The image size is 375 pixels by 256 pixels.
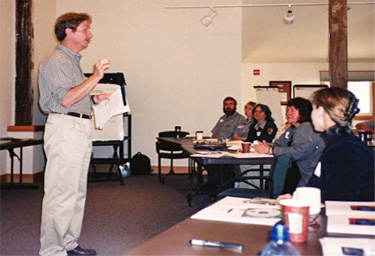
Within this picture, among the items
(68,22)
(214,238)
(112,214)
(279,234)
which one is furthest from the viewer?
(112,214)

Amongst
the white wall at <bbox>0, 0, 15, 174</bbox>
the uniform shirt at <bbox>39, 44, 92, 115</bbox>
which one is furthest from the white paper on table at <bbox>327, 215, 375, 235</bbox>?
the white wall at <bbox>0, 0, 15, 174</bbox>

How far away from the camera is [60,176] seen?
2500 mm

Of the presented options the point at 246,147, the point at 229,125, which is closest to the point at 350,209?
the point at 246,147

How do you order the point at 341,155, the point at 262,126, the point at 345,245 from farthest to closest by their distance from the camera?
1. the point at 262,126
2. the point at 341,155
3. the point at 345,245

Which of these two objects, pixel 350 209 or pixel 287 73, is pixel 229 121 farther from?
pixel 287 73

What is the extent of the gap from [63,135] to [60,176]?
24 centimetres

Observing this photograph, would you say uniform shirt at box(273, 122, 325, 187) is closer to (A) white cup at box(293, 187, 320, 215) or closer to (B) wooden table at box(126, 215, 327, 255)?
(A) white cup at box(293, 187, 320, 215)

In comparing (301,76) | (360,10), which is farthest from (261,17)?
(301,76)

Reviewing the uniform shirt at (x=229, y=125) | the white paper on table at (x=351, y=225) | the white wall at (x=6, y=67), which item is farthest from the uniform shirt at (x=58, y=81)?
the uniform shirt at (x=229, y=125)

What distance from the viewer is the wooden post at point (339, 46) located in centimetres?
468

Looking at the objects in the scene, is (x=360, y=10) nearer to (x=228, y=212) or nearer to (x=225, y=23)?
(x=225, y=23)

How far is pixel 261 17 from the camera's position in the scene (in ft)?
29.3

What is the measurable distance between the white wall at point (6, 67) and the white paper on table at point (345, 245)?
5925 mm

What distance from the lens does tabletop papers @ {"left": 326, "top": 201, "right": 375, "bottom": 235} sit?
1.14 metres
